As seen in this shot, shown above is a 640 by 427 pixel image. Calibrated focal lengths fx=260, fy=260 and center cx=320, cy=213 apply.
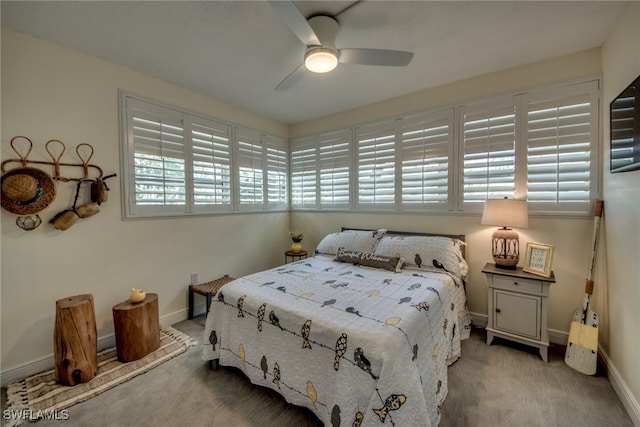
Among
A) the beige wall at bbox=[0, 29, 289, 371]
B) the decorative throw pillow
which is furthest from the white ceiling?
the decorative throw pillow

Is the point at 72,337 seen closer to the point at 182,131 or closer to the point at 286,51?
the point at 182,131

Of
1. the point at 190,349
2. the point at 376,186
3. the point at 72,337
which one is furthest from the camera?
the point at 376,186

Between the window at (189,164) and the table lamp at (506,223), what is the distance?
9.35 feet

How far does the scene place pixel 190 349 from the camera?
239 cm

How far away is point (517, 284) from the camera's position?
2.25 meters

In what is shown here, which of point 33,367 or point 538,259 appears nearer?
point 33,367

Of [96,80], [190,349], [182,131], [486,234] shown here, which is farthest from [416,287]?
[96,80]

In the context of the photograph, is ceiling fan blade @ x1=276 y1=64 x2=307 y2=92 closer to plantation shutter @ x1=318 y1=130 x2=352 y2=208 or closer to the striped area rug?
plantation shutter @ x1=318 y1=130 x2=352 y2=208

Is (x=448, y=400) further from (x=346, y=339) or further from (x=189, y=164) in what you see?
(x=189, y=164)

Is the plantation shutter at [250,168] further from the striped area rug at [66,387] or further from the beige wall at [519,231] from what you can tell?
the striped area rug at [66,387]

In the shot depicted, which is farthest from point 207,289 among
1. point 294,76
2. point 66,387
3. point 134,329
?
point 294,76

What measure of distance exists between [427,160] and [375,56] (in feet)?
4.99

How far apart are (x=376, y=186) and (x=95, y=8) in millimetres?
2979

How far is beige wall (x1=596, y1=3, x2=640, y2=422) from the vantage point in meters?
1.62
